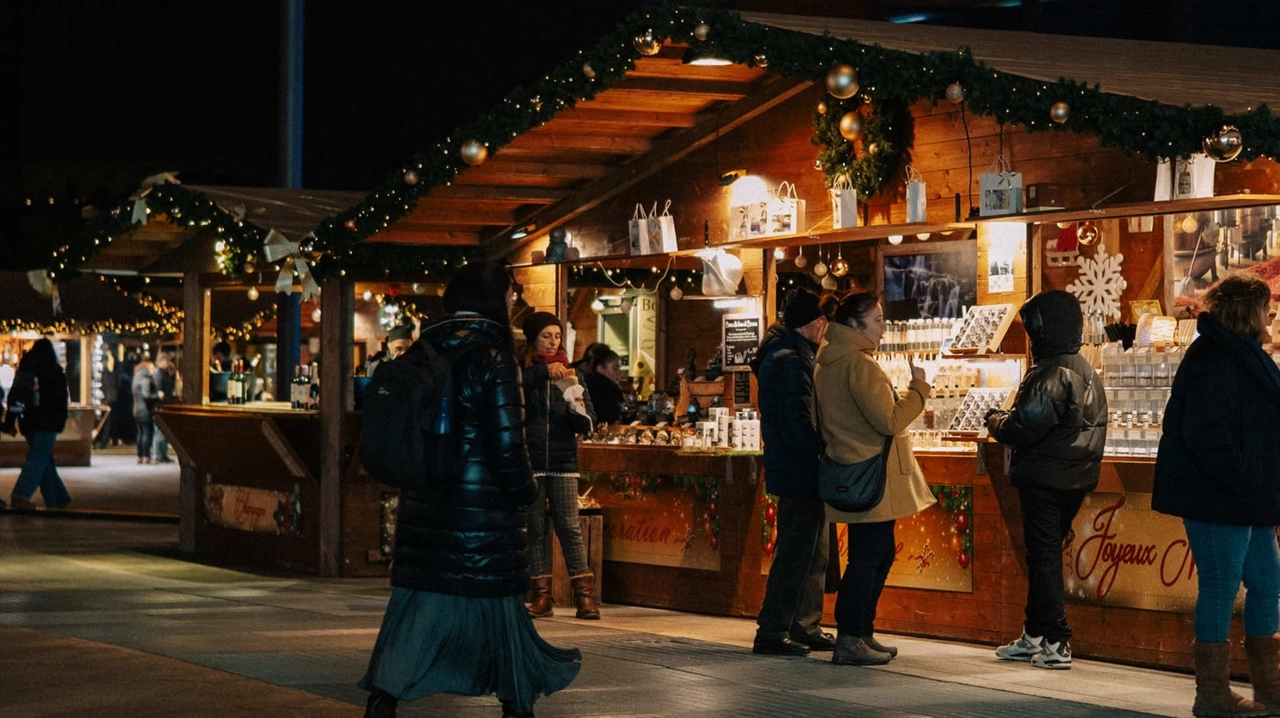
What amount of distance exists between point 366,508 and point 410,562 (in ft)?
22.2

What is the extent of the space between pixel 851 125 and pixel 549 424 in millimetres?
2511

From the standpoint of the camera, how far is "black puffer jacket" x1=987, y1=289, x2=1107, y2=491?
873cm

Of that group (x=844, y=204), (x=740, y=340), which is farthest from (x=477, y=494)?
(x=740, y=340)

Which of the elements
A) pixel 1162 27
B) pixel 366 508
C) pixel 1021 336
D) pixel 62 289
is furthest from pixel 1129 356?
pixel 62 289

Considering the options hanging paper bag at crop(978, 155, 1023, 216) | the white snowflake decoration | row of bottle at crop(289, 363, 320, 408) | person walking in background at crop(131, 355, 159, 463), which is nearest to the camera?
hanging paper bag at crop(978, 155, 1023, 216)

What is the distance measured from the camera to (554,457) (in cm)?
1071

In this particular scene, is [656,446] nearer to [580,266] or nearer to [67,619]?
[580,266]

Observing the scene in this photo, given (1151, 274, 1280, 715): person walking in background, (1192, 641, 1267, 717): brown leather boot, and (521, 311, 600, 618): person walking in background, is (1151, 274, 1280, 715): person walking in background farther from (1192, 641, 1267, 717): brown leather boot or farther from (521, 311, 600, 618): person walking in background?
(521, 311, 600, 618): person walking in background

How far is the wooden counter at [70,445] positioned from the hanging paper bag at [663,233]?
55.9 ft

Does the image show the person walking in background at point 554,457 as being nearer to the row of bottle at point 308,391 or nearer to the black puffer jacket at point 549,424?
the black puffer jacket at point 549,424

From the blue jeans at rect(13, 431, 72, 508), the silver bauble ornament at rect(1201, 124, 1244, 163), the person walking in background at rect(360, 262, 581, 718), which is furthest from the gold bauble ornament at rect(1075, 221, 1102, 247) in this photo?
the blue jeans at rect(13, 431, 72, 508)

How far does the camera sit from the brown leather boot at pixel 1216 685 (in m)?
7.38

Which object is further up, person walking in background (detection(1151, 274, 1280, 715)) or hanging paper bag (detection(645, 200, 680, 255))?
hanging paper bag (detection(645, 200, 680, 255))

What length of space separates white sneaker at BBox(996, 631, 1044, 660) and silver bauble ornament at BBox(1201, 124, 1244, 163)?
2591 mm
